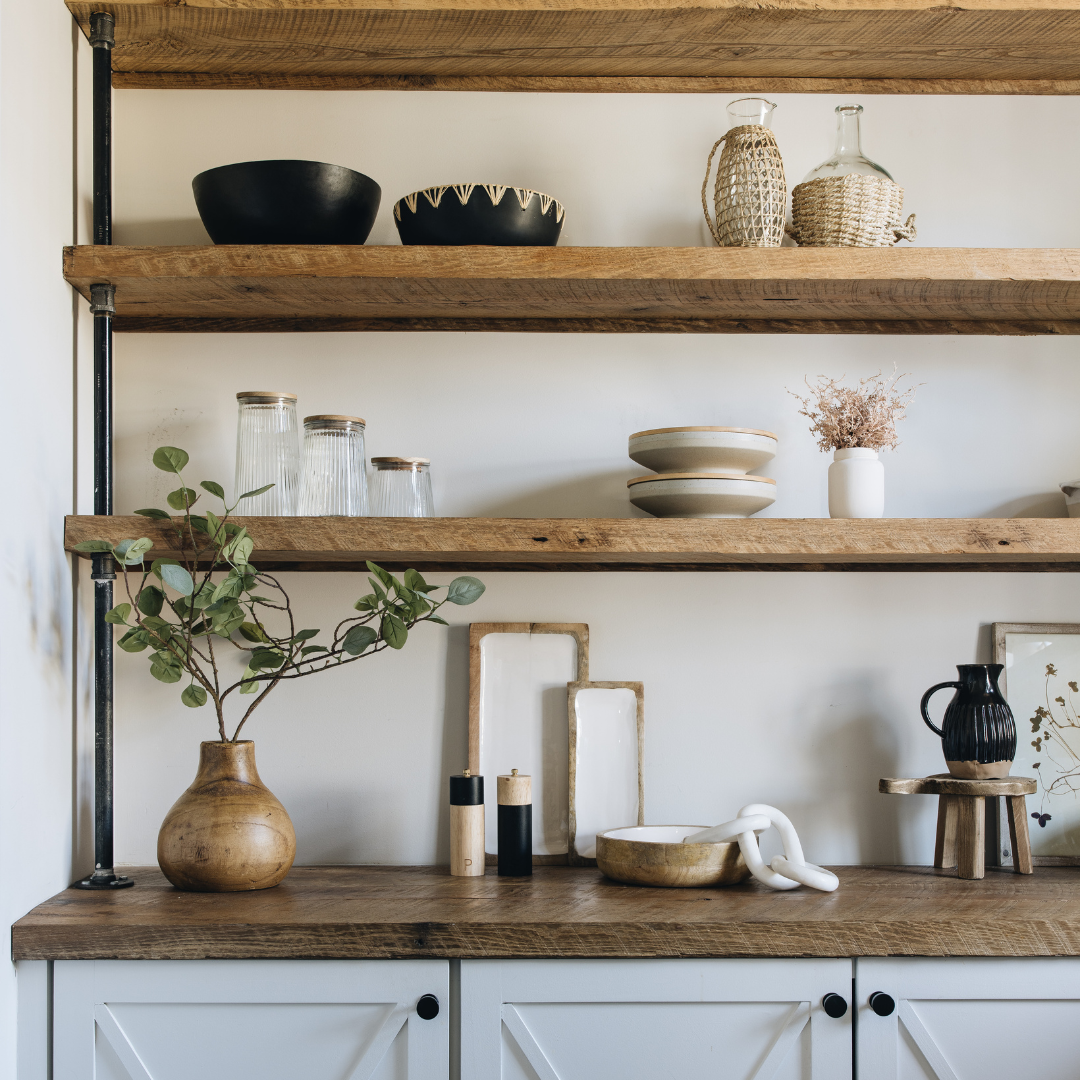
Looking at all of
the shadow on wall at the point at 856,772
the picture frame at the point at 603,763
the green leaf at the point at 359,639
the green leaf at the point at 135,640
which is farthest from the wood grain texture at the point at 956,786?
the green leaf at the point at 135,640

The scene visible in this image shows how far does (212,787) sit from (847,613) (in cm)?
120

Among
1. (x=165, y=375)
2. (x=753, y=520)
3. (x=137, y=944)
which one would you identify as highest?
(x=165, y=375)

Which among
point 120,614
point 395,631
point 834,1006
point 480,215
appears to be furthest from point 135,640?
point 834,1006

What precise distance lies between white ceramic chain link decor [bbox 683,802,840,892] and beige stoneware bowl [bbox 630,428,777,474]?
59 cm

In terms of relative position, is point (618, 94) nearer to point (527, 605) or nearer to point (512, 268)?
point (512, 268)

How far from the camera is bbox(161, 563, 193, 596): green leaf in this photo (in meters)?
1.51

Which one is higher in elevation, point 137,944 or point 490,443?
point 490,443

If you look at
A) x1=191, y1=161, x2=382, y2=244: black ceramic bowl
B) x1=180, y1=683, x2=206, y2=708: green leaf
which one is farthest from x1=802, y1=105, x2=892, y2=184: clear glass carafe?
x1=180, y1=683, x2=206, y2=708: green leaf

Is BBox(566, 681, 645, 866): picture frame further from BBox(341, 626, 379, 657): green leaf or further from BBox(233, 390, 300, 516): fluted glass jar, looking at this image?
BBox(233, 390, 300, 516): fluted glass jar

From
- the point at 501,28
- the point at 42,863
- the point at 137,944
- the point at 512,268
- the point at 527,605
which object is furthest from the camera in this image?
the point at 527,605

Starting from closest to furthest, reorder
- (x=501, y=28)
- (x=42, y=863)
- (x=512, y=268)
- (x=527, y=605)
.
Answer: (x=42, y=863)
(x=512, y=268)
(x=501, y=28)
(x=527, y=605)

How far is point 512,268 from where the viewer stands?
1642 millimetres

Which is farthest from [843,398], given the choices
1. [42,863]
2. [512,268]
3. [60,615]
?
[42,863]

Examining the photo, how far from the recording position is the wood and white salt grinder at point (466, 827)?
172 cm
